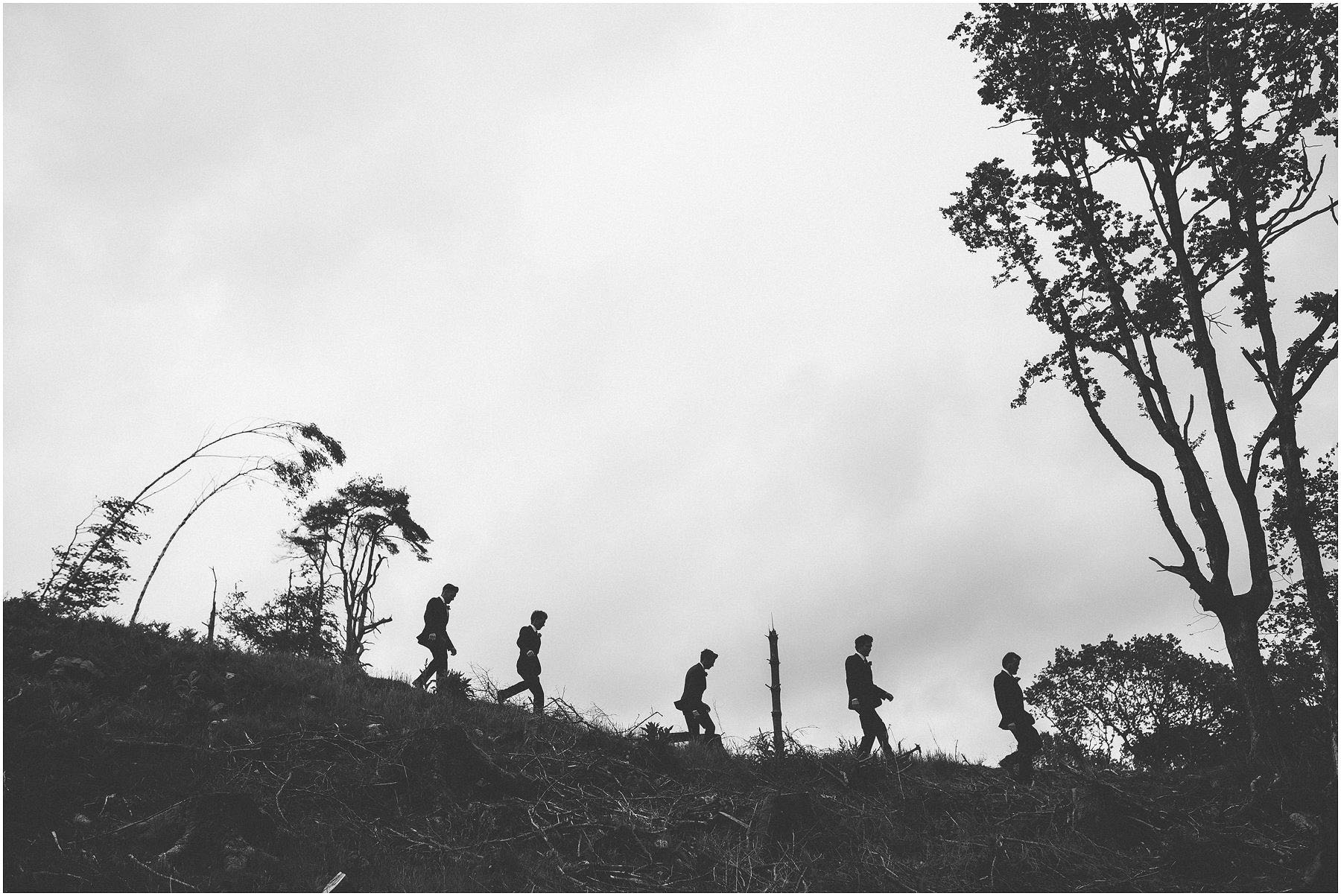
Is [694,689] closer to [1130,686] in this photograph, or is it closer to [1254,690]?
[1254,690]

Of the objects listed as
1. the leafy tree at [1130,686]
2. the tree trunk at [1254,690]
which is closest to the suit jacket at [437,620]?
the tree trunk at [1254,690]

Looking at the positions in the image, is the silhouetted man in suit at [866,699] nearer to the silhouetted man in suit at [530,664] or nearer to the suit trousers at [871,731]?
the suit trousers at [871,731]

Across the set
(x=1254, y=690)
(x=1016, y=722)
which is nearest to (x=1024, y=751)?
(x=1016, y=722)

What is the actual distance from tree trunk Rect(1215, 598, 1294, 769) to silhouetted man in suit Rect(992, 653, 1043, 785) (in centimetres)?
266

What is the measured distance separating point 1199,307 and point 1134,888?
8095 mm

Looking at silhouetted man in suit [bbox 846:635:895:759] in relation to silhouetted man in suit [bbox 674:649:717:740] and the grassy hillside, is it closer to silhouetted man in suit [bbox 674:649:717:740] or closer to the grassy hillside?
the grassy hillside

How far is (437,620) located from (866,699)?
648 centimetres

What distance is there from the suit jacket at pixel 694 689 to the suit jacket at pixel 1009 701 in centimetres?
392

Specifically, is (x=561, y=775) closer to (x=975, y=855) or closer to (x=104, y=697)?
(x=975, y=855)

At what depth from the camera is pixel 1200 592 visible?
10.8 meters

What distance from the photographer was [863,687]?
31.3 feet

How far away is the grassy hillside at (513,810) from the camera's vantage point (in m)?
6.54

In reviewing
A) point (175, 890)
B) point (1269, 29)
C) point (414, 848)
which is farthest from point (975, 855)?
point (1269, 29)

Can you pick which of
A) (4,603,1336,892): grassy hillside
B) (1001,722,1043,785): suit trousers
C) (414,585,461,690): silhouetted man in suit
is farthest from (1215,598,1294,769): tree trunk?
(414,585,461,690): silhouetted man in suit
